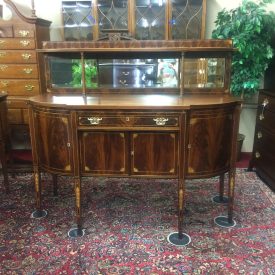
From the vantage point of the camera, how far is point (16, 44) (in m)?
3.43

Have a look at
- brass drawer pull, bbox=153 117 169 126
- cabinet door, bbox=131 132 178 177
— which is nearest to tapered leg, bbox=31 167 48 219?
cabinet door, bbox=131 132 178 177

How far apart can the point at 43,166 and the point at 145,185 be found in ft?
3.73

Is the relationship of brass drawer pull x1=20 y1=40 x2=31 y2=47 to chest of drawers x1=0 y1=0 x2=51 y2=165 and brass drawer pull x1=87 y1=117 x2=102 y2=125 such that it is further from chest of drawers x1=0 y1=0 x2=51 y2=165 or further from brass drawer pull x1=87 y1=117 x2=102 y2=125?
brass drawer pull x1=87 y1=117 x2=102 y2=125

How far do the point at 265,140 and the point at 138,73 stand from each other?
1.54 m

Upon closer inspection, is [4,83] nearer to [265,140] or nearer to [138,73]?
[138,73]

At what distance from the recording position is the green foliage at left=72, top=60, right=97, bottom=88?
8.61 feet

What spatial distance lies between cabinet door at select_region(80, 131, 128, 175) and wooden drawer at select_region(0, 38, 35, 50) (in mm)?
1919

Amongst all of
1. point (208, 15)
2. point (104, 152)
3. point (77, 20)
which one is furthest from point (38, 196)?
point (208, 15)

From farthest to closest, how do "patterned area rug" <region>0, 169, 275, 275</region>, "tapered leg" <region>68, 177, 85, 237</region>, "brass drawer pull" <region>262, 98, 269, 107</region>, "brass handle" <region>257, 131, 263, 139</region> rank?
"brass handle" <region>257, 131, 263, 139</region> < "brass drawer pull" <region>262, 98, 269, 107</region> < "tapered leg" <region>68, 177, 85, 237</region> < "patterned area rug" <region>0, 169, 275, 275</region>

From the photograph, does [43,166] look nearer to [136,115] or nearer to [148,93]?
[136,115]

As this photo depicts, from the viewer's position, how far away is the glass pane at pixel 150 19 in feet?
11.2

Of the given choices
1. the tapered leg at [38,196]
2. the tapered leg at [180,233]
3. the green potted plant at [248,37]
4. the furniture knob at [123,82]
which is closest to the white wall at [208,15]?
the green potted plant at [248,37]

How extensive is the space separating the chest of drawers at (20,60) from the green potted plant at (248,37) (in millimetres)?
2083

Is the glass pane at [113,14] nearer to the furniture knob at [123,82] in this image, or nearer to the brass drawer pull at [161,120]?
the furniture knob at [123,82]
